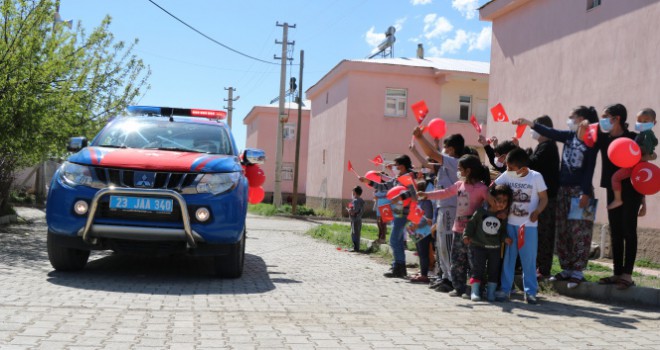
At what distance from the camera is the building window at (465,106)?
30109mm

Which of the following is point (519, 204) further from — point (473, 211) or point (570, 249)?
point (570, 249)

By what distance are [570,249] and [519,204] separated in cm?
90

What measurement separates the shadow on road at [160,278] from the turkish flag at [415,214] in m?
1.53

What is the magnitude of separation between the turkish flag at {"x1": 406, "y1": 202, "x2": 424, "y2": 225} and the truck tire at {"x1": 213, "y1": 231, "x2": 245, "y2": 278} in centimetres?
195

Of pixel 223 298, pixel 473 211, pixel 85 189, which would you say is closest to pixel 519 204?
pixel 473 211

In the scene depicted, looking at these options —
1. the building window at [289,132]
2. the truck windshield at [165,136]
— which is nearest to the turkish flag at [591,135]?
the truck windshield at [165,136]

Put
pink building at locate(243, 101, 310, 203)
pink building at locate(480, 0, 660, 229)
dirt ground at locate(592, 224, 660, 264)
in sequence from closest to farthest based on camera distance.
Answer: dirt ground at locate(592, 224, 660, 264) < pink building at locate(480, 0, 660, 229) < pink building at locate(243, 101, 310, 203)

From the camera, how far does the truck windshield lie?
789cm

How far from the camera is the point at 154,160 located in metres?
7.02

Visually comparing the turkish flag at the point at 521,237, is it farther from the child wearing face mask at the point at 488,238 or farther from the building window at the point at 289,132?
the building window at the point at 289,132

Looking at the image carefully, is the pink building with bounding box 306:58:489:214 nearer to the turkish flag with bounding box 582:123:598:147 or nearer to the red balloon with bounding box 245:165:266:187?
the red balloon with bounding box 245:165:266:187

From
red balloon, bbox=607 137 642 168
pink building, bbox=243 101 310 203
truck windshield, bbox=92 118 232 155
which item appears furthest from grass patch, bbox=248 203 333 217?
red balloon, bbox=607 137 642 168

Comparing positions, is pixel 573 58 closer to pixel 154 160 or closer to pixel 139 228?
pixel 154 160

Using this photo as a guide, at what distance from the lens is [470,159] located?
6.96m
